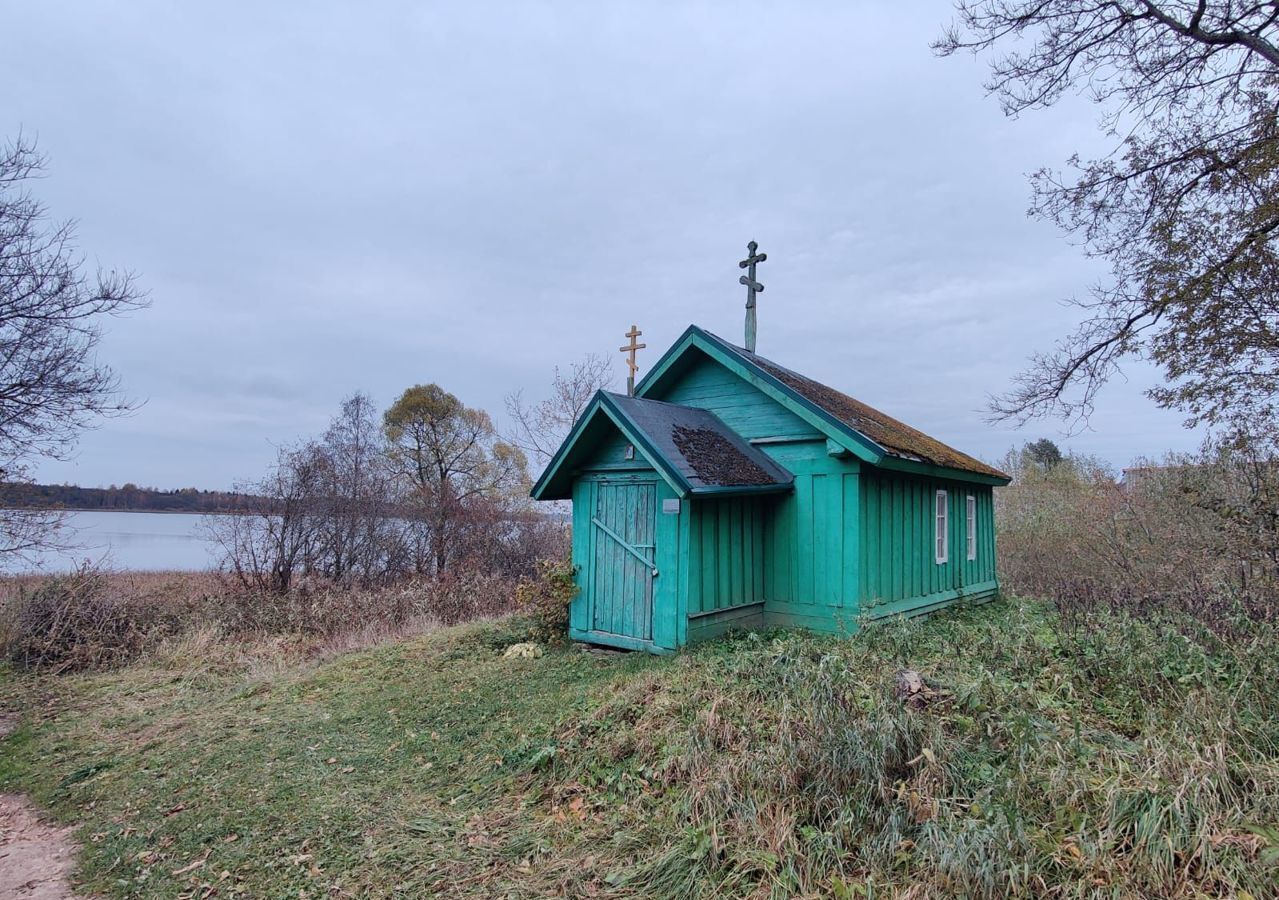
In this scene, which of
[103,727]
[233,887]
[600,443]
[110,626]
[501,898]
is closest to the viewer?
[501,898]

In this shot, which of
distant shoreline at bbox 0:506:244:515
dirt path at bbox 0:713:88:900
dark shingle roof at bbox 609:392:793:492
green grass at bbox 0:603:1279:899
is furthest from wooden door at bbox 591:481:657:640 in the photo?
distant shoreline at bbox 0:506:244:515

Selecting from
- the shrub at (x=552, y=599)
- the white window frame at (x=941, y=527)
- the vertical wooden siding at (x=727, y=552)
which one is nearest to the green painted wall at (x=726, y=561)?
the vertical wooden siding at (x=727, y=552)

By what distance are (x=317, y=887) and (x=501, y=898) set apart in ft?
3.86

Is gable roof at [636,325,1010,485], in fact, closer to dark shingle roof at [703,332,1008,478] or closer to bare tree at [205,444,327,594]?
dark shingle roof at [703,332,1008,478]

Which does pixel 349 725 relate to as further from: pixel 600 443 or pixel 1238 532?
pixel 1238 532

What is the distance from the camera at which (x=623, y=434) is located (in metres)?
8.96

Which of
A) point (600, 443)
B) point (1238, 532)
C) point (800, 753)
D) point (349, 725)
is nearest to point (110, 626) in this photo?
point (349, 725)

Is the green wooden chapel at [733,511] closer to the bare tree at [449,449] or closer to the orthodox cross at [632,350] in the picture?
the orthodox cross at [632,350]

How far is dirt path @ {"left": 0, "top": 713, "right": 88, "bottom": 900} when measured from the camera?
14.0 feet

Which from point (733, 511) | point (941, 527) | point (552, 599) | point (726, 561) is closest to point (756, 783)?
point (726, 561)

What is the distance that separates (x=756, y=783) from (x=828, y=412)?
19.1ft

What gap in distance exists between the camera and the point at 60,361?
33.8ft

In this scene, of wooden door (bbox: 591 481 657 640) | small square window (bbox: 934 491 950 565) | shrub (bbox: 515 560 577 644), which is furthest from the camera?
small square window (bbox: 934 491 950 565)

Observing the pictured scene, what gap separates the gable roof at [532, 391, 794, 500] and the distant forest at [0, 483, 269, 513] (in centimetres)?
890
